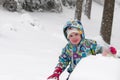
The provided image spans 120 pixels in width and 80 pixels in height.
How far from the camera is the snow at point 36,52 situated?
9.98 feet

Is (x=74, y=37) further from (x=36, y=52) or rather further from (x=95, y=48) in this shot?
(x=36, y=52)

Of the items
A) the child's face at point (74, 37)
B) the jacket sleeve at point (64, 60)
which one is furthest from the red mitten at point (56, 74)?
the child's face at point (74, 37)

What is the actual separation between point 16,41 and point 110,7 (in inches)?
132

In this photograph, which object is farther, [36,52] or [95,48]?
[36,52]

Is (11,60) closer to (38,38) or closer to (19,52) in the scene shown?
(19,52)

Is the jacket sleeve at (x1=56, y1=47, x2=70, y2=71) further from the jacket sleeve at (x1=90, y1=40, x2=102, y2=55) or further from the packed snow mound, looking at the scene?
the packed snow mound

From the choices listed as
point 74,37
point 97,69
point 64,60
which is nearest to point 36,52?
point 64,60

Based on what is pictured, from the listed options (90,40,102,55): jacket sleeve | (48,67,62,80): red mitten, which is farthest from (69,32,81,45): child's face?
(48,67,62,80): red mitten

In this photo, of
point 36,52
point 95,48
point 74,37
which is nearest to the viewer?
point 74,37

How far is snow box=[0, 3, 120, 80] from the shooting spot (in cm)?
304

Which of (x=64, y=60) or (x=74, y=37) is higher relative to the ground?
(x=74, y=37)

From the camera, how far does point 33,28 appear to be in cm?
1491

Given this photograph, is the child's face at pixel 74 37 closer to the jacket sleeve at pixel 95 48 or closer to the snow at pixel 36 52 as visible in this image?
the jacket sleeve at pixel 95 48

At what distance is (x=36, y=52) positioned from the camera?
10.3 metres
